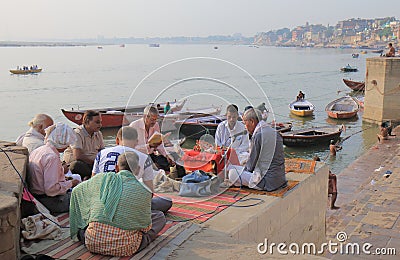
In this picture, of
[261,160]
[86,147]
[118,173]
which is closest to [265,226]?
[261,160]

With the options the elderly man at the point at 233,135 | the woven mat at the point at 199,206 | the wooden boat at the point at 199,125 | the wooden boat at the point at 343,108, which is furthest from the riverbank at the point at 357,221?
the wooden boat at the point at 343,108

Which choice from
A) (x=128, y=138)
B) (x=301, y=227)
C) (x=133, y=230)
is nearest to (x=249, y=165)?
(x=301, y=227)

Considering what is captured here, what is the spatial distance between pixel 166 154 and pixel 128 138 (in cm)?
169

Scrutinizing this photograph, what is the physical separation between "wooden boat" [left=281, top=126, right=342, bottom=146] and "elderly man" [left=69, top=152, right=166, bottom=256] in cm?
1559

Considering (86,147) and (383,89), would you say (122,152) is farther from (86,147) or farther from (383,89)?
(383,89)

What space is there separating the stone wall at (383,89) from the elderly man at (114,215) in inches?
889

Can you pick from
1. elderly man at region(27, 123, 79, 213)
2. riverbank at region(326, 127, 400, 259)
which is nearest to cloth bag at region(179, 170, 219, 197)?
elderly man at region(27, 123, 79, 213)

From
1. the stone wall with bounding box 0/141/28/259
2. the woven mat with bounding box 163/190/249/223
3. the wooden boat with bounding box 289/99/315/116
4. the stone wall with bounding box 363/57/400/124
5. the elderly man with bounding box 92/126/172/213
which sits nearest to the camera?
the stone wall with bounding box 0/141/28/259

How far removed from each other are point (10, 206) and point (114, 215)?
0.75 metres

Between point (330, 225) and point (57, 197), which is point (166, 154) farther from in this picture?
point (330, 225)

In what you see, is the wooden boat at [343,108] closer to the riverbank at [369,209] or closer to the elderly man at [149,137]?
the riverbank at [369,209]

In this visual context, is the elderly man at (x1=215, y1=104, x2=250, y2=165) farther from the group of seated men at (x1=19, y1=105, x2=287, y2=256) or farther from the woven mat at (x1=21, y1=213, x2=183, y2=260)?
the woven mat at (x1=21, y1=213, x2=183, y2=260)

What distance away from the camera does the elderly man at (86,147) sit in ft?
18.4

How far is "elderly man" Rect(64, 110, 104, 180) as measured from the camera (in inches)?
221
